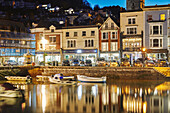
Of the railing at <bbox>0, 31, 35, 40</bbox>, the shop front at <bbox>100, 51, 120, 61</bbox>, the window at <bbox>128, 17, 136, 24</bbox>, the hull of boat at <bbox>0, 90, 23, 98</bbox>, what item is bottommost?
the hull of boat at <bbox>0, 90, 23, 98</bbox>

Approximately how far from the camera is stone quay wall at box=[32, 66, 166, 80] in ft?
174

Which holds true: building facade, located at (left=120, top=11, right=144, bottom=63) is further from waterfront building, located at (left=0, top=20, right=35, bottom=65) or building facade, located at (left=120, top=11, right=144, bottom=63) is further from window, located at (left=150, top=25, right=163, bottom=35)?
waterfront building, located at (left=0, top=20, right=35, bottom=65)

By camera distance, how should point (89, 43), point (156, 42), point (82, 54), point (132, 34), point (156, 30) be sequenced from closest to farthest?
point (156, 42), point (156, 30), point (132, 34), point (89, 43), point (82, 54)

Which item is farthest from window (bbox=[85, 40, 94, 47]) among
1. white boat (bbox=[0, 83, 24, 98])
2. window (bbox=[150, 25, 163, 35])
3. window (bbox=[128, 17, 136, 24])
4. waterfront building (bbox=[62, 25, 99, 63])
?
white boat (bbox=[0, 83, 24, 98])

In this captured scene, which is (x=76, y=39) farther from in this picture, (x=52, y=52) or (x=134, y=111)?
(x=134, y=111)

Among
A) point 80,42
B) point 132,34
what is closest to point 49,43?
point 80,42

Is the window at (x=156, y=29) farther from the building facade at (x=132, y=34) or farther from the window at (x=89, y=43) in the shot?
the window at (x=89, y=43)

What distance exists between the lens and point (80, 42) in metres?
75.1

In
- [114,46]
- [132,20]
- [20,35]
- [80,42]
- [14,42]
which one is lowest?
[114,46]

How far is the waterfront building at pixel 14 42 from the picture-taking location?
75.5 meters

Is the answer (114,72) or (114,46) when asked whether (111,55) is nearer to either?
(114,46)

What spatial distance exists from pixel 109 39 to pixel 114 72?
18955 millimetres

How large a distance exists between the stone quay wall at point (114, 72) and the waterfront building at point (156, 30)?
15.5m

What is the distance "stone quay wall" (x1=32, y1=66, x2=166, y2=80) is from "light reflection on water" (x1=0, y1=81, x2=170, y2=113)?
17.4 ft
